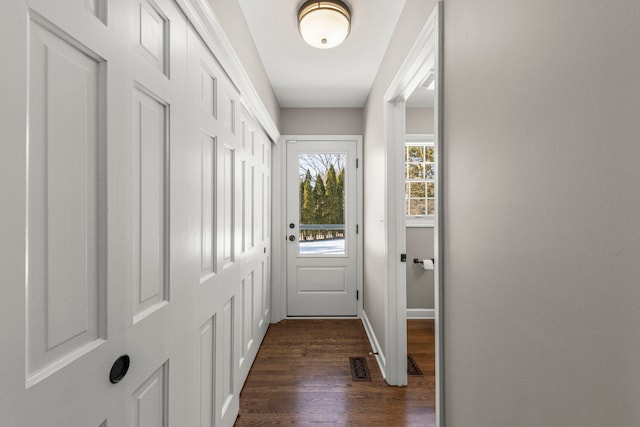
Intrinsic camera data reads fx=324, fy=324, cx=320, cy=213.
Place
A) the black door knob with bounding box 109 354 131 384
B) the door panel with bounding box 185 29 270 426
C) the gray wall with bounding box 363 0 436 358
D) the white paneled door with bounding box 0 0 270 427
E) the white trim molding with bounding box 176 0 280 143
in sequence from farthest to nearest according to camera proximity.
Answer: the gray wall with bounding box 363 0 436 358
the door panel with bounding box 185 29 270 426
the white trim molding with bounding box 176 0 280 143
the black door knob with bounding box 109 354 131 384
the white paneled door with bounding box 0 0 270 427

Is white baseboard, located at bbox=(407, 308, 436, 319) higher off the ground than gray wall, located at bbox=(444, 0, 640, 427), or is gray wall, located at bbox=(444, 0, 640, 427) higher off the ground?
gray wall, located at bbox=(444, 0, 640, 427)

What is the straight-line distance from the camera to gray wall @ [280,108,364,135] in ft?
12.2

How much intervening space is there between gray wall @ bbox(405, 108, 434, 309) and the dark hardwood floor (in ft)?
2.05

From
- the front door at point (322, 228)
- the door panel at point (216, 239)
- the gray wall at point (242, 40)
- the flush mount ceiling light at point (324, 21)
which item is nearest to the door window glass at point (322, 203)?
the front door at point (322, 228)

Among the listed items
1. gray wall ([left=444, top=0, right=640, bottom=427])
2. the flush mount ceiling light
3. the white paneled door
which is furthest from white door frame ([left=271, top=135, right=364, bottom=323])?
gray wall ([left=444, top=0, right=640, bottom=427])

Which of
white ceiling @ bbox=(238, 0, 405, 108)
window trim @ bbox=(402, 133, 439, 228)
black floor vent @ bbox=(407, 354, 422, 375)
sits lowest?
black floor vent @ bbox=(407, 354, 422, 375)

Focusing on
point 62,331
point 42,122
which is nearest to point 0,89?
point 42,122

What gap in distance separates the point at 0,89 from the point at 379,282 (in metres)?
2.59

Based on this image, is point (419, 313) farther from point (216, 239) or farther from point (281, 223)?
point (216, 239)

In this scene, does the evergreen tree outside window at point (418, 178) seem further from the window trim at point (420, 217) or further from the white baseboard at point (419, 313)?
the white baseboard at point (419, 313)

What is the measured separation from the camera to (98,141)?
2.40 feet

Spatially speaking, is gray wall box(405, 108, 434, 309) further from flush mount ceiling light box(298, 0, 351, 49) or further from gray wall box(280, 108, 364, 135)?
flush mount ceiling light box(298, 0, 351, 49)

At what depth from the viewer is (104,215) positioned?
743 mm

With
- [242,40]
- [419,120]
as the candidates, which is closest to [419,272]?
[419,120]
